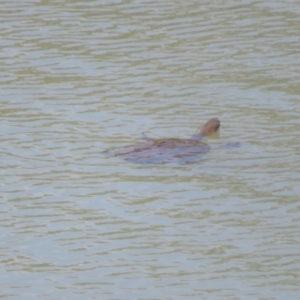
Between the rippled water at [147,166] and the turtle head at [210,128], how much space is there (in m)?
0.16

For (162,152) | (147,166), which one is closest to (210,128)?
Result: (162,152)

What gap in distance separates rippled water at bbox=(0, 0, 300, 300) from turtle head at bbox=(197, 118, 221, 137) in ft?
0.51

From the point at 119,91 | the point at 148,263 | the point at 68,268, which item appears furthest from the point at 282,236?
the point at 119,91

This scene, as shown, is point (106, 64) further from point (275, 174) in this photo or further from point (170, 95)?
point (275, 174)

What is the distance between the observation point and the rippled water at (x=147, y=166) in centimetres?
804

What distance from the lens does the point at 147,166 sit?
33.1ft

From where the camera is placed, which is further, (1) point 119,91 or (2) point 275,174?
(1) point 119,91

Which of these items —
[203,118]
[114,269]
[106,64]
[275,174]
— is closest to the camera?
[114,269]

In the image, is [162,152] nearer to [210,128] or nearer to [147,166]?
[147,166]

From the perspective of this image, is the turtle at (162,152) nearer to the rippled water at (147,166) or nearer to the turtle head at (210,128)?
the rippled water at (147,166)

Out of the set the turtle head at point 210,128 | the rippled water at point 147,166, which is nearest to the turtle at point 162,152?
the rippled water at point 147,166

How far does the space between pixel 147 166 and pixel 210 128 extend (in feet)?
2.64

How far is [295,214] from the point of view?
8898mm

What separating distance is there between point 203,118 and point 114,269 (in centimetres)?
332
